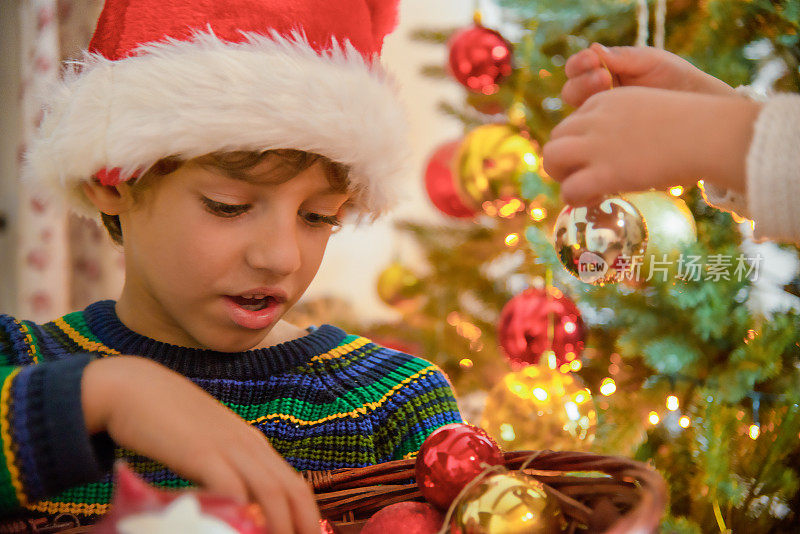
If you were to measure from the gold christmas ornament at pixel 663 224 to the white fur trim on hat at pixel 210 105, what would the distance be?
0.32 meters

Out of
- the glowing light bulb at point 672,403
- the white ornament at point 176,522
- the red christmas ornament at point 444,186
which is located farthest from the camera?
the red christmas ornament at point 444,186

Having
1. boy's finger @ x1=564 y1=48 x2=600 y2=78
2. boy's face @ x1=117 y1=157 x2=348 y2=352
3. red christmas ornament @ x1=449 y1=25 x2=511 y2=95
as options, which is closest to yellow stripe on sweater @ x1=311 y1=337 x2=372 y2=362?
boy's face @ x1=117 y1=157 x2=348 y2=352

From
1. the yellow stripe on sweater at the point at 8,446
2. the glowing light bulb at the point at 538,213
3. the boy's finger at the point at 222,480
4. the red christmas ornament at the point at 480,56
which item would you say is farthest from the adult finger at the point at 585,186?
the red christmas ornament at the point at 480,56

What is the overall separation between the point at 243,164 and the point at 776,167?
466 millimetres

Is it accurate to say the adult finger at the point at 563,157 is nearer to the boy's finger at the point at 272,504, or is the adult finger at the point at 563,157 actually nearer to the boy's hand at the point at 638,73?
the boy's hand at the point at 638,73

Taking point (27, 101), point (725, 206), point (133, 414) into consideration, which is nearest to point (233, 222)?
point (133, 414)

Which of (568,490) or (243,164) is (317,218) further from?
(568,490)

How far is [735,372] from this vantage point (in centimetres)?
96

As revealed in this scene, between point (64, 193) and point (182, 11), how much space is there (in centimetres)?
27

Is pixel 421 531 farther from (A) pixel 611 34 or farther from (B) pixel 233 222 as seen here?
(A) pixel 611 34

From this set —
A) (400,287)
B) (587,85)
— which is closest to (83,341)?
(587,85)

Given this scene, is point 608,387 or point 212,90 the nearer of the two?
point 212,90

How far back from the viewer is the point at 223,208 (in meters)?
0.65

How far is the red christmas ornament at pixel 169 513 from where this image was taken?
0.33 metres
